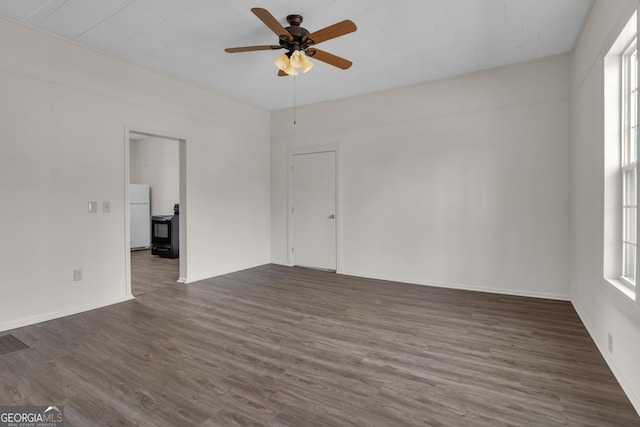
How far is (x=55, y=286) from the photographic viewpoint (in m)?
3.37

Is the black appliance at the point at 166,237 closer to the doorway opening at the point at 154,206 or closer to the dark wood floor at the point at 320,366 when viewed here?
the doorway opening at the point at 154,206

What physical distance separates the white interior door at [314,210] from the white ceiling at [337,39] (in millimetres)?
1568

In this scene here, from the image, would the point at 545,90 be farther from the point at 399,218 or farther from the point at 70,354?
the point at 70,354

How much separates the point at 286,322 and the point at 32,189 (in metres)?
2.81

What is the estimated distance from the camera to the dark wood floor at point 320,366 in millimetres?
1864

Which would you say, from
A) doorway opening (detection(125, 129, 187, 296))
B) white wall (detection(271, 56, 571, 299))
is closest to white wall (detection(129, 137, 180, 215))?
doorway opening (detection(125, 129, 187, 296))

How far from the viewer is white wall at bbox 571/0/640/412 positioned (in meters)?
2.00

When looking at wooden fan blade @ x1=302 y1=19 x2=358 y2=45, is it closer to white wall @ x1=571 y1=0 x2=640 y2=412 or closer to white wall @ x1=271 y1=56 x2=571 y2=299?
white wall @ x1=571 y1=0 x2=640 y2=412

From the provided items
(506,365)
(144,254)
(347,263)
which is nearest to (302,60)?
(506,365)

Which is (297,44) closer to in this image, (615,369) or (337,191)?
(337,191)

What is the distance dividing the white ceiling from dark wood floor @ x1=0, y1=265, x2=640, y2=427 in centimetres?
288

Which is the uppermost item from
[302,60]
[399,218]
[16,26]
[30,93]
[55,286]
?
[16,26]

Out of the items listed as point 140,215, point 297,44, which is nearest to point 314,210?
point 297,44

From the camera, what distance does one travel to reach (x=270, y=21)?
8.11 feet
